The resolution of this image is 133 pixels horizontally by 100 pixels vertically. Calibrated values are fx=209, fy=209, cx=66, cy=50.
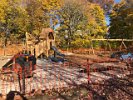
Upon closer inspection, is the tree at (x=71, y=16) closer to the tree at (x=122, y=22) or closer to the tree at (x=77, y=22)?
the tree at (x=77, y=22)

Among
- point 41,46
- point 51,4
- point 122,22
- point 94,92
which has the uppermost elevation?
point 51,4

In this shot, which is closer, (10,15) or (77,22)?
(10,15)

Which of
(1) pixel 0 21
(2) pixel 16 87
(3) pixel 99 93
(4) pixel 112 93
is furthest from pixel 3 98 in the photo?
(1) pixel 0 21

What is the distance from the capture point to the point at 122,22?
93.9 ft

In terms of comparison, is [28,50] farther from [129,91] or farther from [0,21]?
[129,91]

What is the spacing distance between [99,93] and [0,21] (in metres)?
22.2

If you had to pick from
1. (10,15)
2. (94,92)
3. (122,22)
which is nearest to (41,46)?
(10,15)

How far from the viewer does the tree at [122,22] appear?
90.2ft

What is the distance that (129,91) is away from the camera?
292 inches

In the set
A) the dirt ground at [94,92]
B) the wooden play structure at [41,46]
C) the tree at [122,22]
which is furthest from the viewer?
the tree at [122,22]

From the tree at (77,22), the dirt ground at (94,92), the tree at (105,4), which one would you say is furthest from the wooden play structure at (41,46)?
the tree at (105,4)

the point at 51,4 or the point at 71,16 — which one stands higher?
the point at 51,4

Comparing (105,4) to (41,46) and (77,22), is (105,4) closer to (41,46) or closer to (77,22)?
(77,22)

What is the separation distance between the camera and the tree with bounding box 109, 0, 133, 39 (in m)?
27.5
